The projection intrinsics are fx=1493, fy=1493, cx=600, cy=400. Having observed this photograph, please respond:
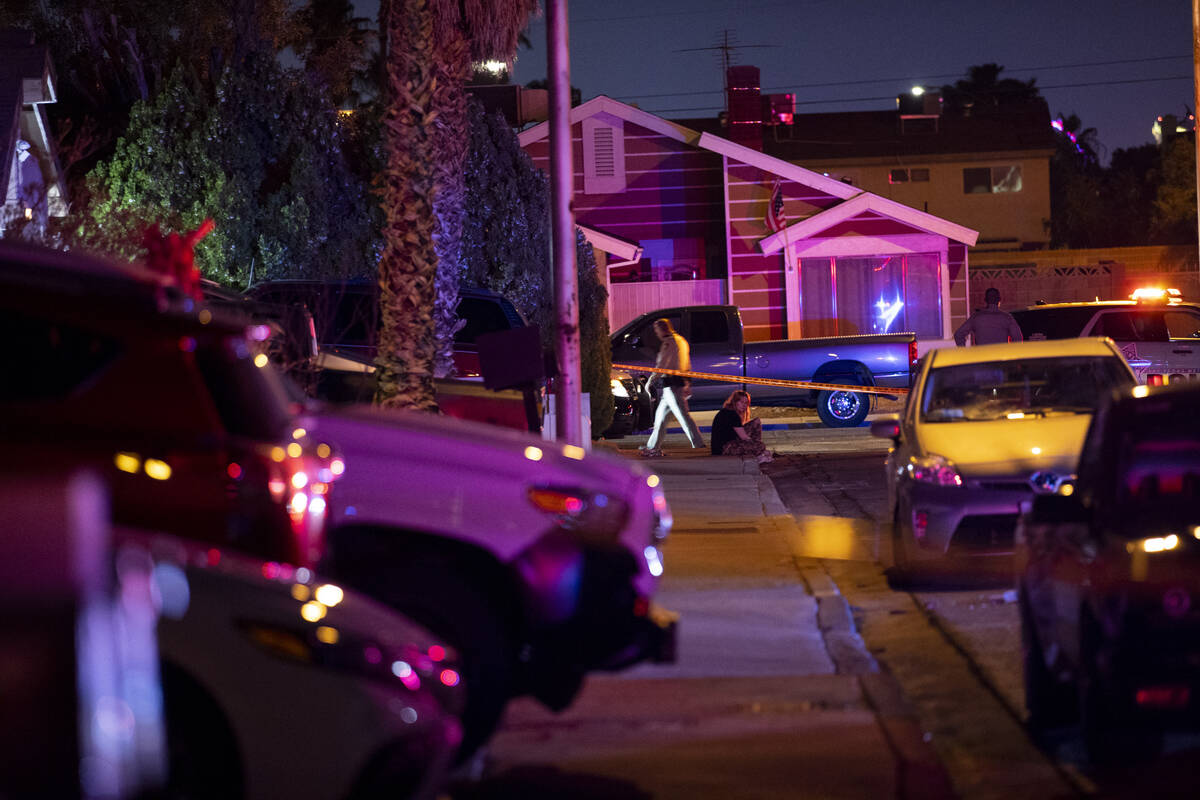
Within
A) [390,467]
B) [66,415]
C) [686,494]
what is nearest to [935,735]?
[390,467]

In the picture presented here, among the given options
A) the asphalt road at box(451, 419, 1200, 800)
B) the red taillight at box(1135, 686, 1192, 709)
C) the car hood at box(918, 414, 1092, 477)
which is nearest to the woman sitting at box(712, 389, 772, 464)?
the asphalt road at box(451, 419, 1200, 800)

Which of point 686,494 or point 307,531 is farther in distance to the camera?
point 686,494

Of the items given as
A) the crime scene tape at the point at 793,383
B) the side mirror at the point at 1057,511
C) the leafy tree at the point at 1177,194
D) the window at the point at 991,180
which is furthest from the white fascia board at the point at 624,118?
the side mirror at the point at 1057,511

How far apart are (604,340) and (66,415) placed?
17.4 m

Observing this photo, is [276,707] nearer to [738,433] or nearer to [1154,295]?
[738,433]

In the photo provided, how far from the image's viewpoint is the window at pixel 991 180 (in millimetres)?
49844

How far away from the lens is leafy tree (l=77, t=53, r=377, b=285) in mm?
21531

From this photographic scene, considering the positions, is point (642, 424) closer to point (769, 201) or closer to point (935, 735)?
point (769, 201)

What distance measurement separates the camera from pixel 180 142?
21625 mm

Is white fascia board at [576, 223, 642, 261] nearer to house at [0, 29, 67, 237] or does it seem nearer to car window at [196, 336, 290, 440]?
house at [0, 29, 67, 237]

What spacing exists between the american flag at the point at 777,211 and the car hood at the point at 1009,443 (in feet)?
73.6

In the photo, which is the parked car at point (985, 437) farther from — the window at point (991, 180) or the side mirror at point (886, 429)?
the window at point (991, 180)

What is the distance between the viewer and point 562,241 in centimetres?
1205

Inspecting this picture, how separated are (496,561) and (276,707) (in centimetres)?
209
